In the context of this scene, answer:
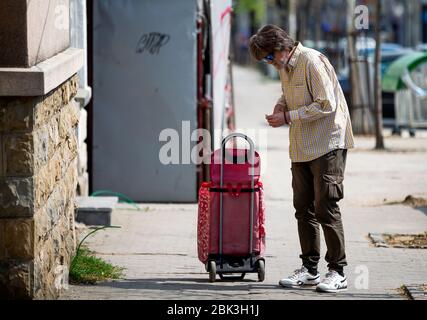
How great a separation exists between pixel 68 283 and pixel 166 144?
5.03 meters

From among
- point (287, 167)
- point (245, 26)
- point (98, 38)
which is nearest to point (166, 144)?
point (98, 38)

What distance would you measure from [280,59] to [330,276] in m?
1.46

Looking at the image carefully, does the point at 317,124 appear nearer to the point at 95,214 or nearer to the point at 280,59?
the point at 280,59

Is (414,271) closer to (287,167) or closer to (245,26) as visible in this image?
(287,167)

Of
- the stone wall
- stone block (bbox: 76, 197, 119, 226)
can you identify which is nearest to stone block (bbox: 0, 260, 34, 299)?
the stone wall

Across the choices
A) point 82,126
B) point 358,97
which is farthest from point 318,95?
point 358,97

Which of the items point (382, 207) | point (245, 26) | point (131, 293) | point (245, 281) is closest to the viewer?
point (131, 293)

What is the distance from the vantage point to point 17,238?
234 inches

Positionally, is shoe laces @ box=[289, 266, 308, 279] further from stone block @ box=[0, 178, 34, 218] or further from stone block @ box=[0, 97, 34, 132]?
stone block @ box=[0, 97, 34, 132]

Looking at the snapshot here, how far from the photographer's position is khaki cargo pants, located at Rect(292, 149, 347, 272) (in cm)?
740

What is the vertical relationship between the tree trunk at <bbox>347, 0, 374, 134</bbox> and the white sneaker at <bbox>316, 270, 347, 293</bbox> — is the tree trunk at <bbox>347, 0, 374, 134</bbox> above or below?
above

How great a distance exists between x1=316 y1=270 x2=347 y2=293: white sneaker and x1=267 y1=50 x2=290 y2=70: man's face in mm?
1403

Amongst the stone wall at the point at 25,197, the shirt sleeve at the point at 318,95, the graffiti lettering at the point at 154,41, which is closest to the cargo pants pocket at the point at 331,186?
the shirt sleeve at the point at 318,95

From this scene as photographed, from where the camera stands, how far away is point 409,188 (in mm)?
13648
